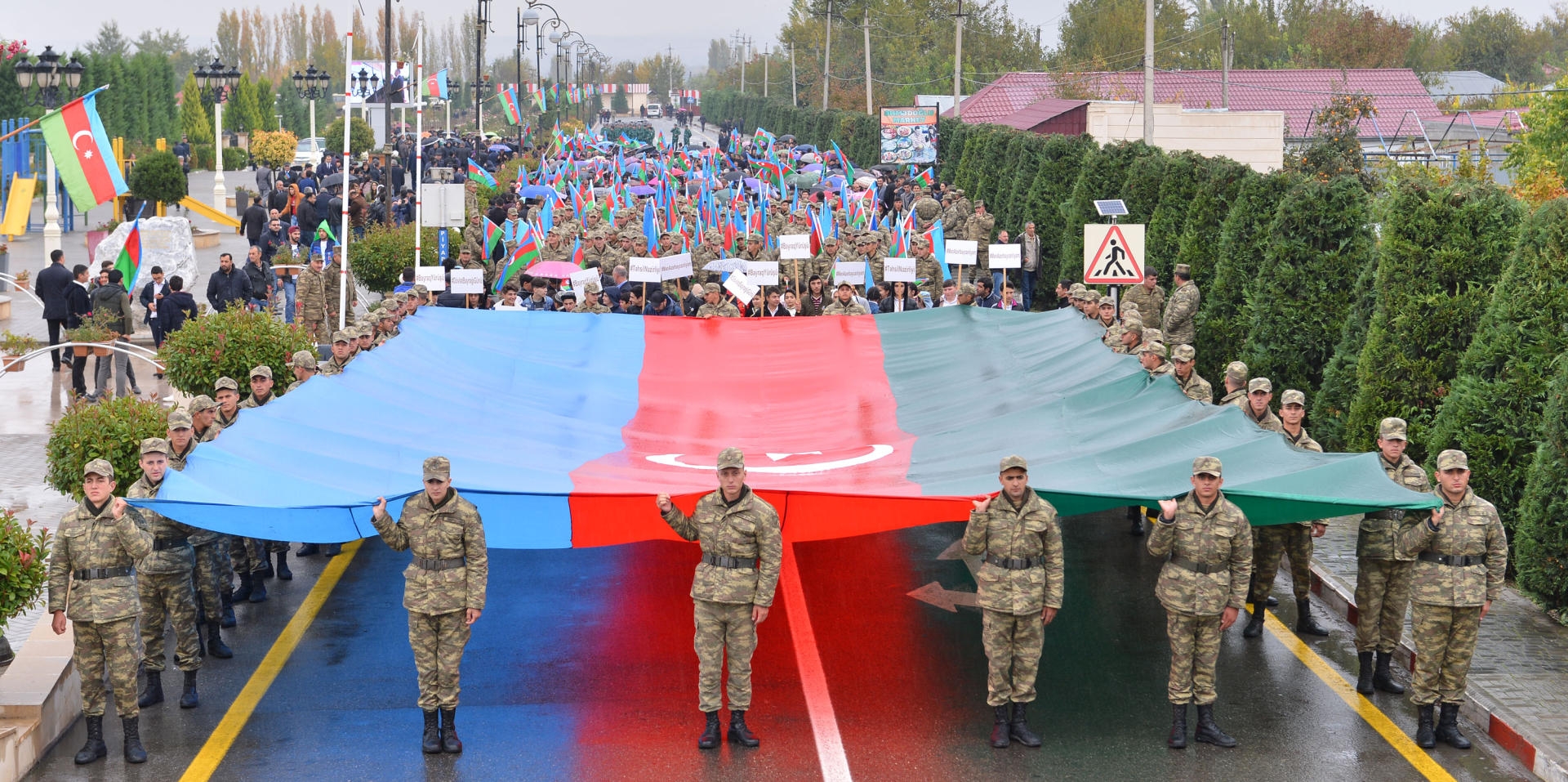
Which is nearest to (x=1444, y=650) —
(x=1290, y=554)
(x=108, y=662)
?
(x=1290, y=554)

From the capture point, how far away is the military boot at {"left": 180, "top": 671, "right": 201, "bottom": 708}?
9055mm

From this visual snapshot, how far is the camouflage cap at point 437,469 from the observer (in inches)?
326

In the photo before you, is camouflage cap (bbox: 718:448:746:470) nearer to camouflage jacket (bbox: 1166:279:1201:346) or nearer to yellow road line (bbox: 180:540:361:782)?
yellow road line (bbox: 180:540:361:782)

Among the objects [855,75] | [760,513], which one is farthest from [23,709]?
[855,75]

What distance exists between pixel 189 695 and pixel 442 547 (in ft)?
6.58

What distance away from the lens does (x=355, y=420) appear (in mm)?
10797

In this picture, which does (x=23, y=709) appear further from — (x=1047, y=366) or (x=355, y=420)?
(x=1047, y=366)

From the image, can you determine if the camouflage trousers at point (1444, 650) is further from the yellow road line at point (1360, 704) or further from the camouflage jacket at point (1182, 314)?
the camouflage jacket at point (1182, 314)

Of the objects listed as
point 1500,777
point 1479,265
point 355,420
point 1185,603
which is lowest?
point 1500,777

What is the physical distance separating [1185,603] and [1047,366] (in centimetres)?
458

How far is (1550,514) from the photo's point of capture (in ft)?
34.1

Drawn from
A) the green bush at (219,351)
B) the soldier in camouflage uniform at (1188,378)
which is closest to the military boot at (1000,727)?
the soldier in camouflage uniform at (1188,378)

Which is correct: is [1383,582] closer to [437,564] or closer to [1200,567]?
[1200,567]

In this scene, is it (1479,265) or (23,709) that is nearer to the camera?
(23,709)
